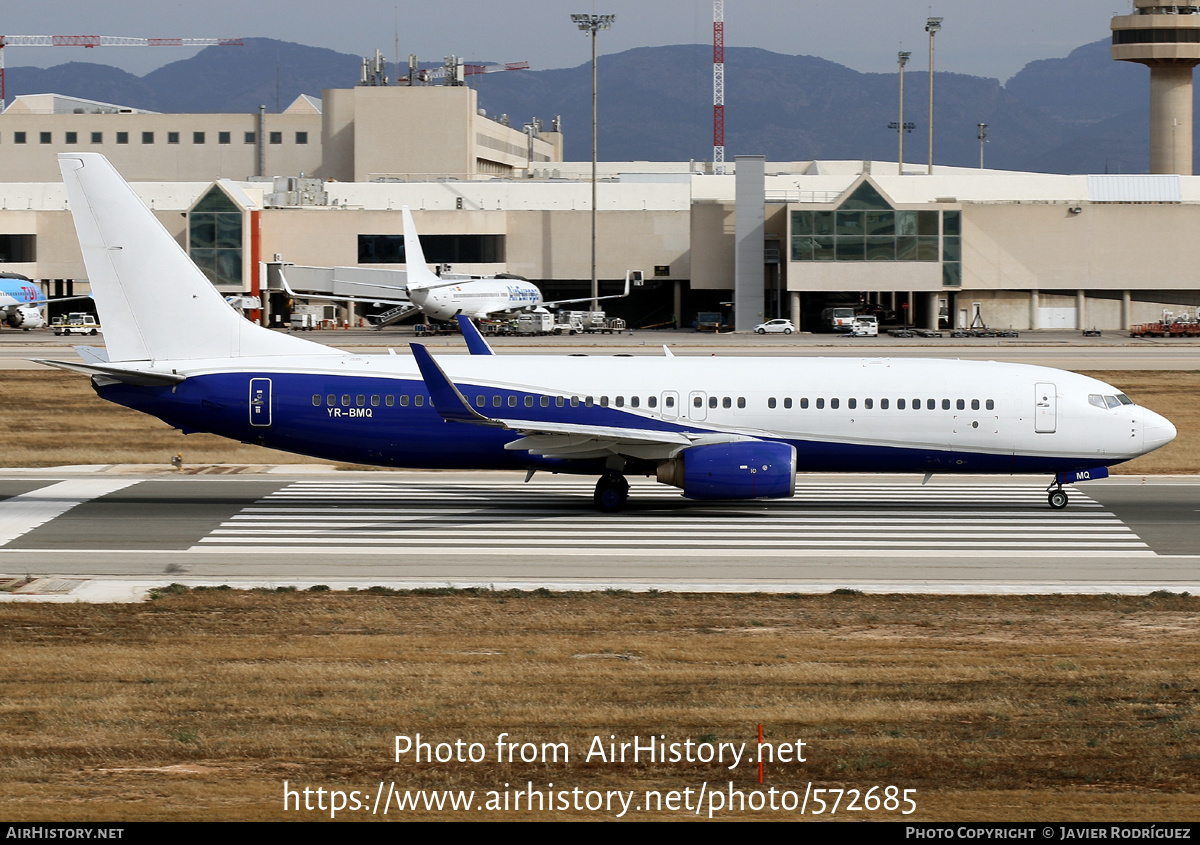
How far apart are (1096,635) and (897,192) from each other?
339 ft

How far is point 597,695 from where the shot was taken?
17078 mm

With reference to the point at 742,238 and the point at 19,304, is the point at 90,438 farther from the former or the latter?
the point at 742,238

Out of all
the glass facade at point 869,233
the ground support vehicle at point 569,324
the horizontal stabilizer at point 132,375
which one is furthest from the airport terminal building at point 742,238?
the horizontal stabilizer at point 132,375

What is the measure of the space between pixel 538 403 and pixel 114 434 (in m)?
19.9

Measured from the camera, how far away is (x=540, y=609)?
22.7 m

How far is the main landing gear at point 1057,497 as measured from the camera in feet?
114

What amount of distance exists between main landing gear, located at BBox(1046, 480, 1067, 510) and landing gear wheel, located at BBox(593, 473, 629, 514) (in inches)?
425

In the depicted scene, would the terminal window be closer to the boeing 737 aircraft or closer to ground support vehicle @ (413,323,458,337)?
the boeing 737 aircraft

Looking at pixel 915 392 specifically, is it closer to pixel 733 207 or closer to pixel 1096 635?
pixel 1096 635

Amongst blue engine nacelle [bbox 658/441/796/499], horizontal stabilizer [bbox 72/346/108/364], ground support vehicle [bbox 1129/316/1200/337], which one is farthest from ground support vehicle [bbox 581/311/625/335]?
blue engine nacelle [bbox 658/441/796/499]

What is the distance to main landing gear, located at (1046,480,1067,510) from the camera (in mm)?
34750

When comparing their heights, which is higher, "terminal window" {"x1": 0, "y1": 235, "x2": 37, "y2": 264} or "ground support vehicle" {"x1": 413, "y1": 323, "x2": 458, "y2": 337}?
"terminal window" {"x1": 0, "y1": 235, "x2": 37, "y2": 264}

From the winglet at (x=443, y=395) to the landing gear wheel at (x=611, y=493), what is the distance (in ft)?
12.3

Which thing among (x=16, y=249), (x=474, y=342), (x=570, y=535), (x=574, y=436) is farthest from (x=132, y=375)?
(x=16, y=249)
